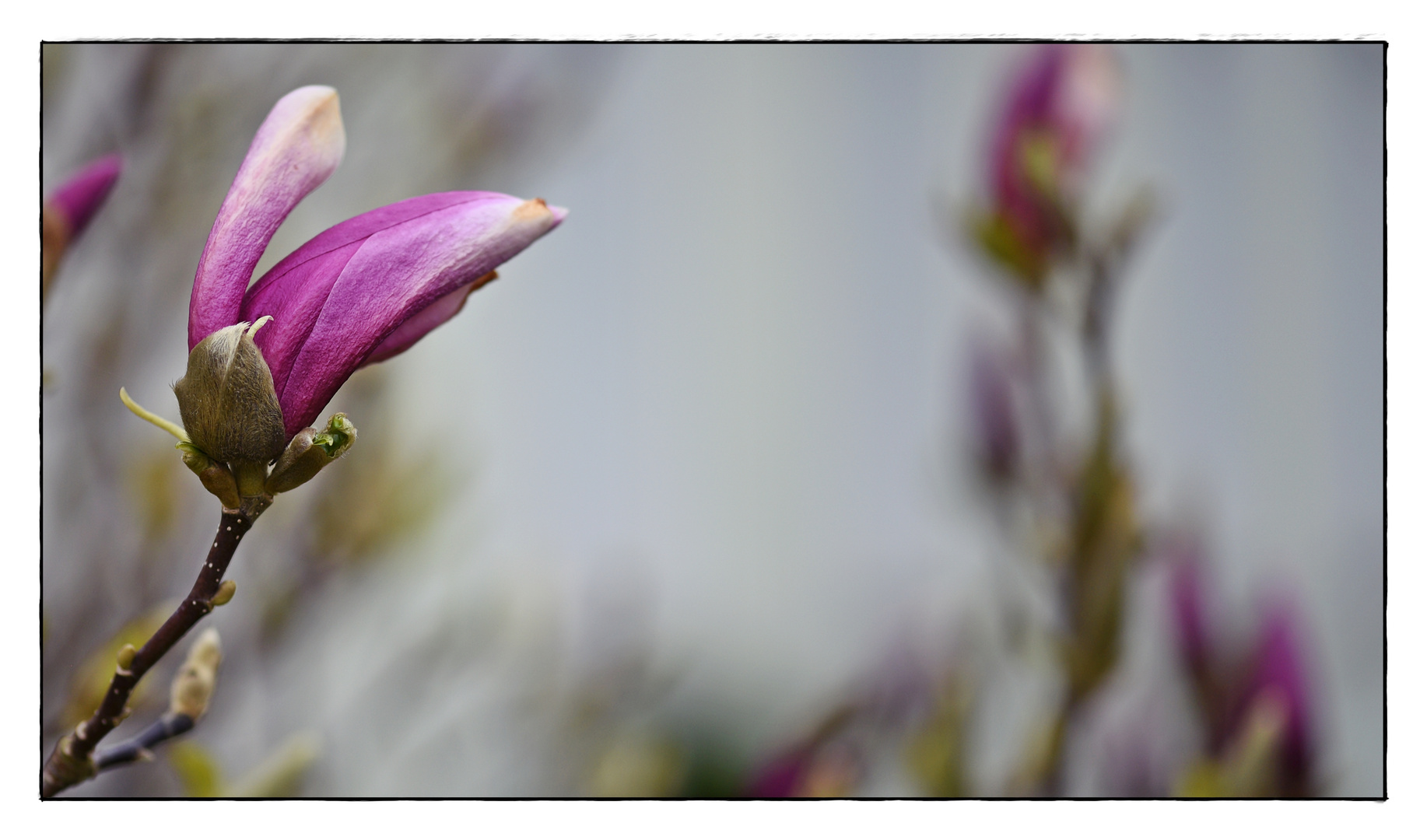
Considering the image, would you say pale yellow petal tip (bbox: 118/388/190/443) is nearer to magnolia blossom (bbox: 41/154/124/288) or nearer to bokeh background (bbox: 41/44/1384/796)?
magnolia blossom (bbox: 41/154/124/288)

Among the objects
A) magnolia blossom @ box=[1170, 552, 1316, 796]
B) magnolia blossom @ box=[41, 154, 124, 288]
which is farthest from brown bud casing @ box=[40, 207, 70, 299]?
magnolia blossom @ box=[1170, 552, 1316, 796]

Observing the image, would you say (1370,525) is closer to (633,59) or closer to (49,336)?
(633,59)

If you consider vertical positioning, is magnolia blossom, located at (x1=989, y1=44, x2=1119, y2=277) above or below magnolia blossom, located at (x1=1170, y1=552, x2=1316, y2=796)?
above

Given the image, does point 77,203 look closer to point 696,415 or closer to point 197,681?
point 197,681

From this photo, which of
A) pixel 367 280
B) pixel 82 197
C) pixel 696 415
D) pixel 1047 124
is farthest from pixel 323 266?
pixel 696 415

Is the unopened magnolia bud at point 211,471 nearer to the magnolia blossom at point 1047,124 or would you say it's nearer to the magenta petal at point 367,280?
the magenta petal at point 367,280
